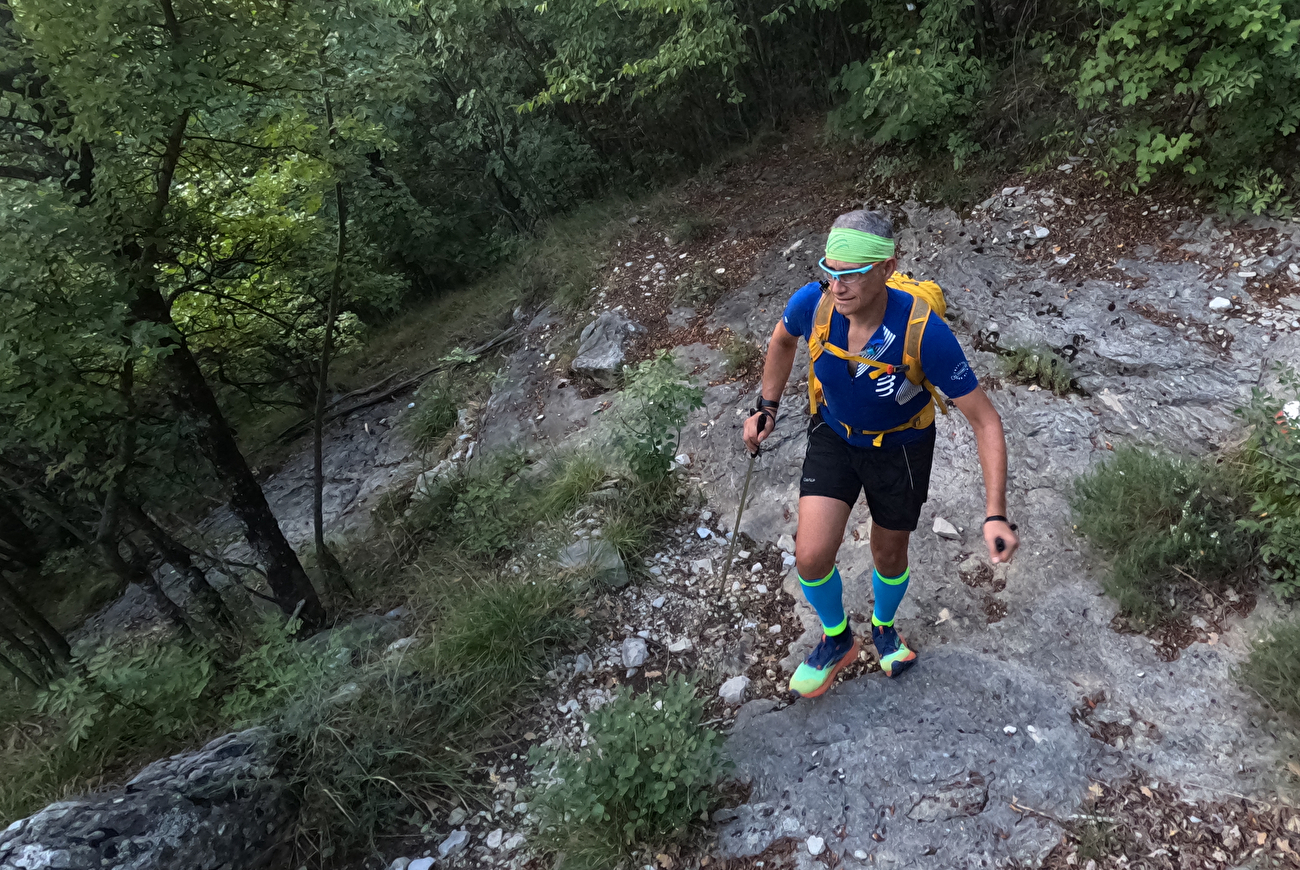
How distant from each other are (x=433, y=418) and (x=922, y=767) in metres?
6.71

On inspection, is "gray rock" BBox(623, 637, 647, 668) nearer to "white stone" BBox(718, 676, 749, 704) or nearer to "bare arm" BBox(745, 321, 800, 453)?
"white stone" BBox(718, 676, 749, 704)

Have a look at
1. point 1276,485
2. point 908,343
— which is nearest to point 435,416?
point 908,343

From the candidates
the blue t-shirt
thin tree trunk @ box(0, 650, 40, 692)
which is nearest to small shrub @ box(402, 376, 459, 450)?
thin tree trunk @ box(0, 650, 40, 692)

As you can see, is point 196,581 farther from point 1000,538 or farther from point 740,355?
point 1000,538

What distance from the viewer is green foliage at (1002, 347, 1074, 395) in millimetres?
4496

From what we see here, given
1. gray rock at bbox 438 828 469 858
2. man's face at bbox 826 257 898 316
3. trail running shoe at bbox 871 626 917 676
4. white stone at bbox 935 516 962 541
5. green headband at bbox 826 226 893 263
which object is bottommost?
white stone at bbox 935 516 962 541

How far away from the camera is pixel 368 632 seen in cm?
414

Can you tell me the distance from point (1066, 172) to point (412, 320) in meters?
10.3

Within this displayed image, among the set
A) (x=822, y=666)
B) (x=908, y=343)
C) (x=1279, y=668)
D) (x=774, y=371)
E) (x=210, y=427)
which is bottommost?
(x=1279, y=668)

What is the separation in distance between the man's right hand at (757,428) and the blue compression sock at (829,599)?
62cm

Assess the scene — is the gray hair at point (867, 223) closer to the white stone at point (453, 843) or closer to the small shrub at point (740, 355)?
the white stone at point (453, 843)

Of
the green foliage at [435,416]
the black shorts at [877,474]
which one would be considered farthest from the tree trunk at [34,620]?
the black shorts at [877,474]

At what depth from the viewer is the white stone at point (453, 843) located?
3.01 metres

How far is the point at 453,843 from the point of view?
304 centimetres
